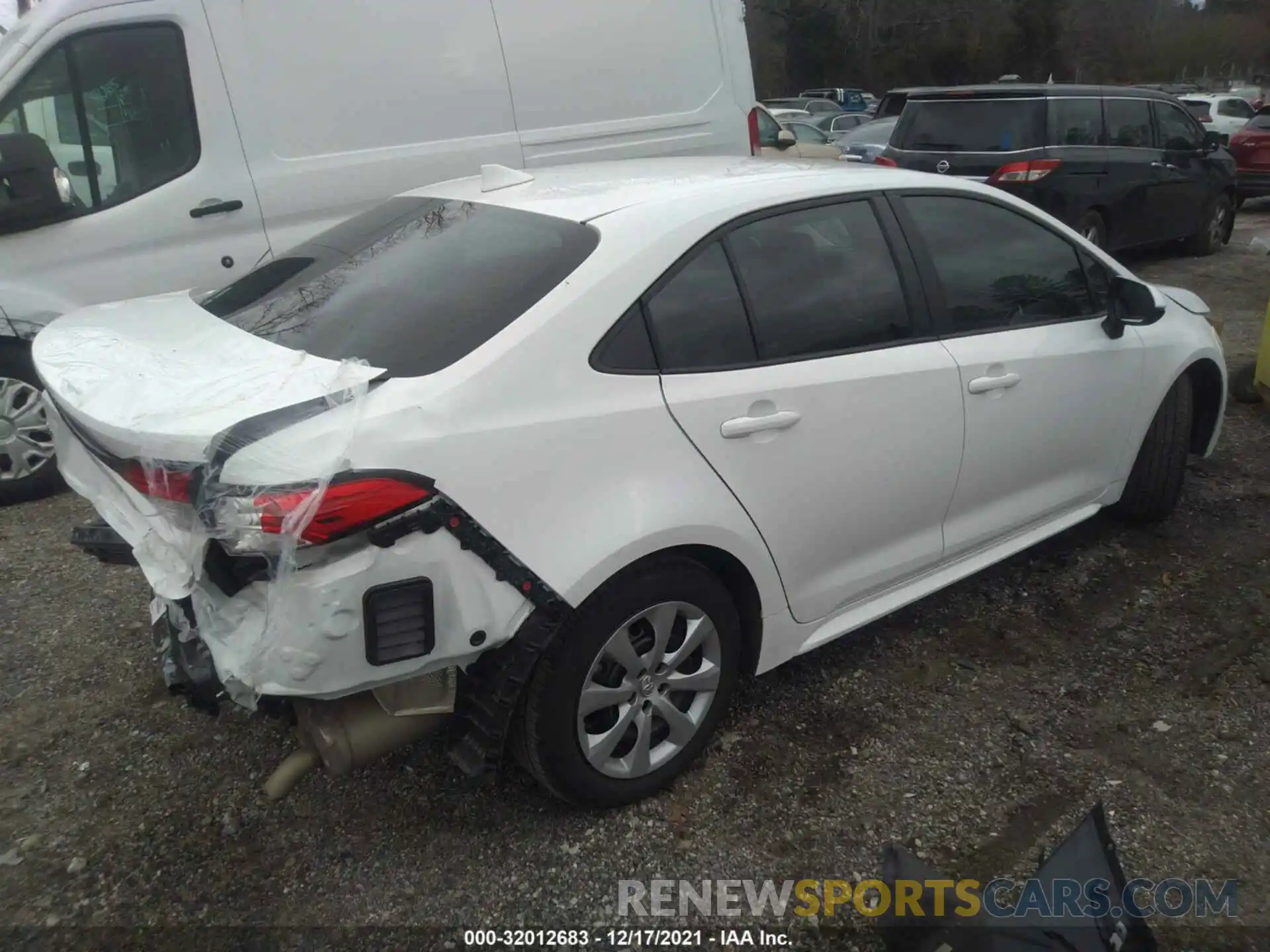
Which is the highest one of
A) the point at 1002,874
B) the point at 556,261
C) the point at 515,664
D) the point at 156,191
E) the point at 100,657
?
the point at 156,191

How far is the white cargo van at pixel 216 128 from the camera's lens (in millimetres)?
4363

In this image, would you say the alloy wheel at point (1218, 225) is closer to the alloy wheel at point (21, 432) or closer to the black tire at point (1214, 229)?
the black tire at point (1214, 229)

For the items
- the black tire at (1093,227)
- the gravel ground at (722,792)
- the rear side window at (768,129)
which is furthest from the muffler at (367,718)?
the rear side window at (768,129)

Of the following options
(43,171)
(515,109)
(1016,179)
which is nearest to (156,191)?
(43,171)

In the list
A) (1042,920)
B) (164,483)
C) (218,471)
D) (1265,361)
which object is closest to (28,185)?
(164,483)

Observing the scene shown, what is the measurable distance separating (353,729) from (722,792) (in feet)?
3.44

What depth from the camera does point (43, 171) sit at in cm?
432

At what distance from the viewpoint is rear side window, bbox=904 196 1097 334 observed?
3.11 metres

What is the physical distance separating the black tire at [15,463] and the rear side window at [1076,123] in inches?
298

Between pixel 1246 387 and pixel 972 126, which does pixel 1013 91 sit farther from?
pixel 1246 387

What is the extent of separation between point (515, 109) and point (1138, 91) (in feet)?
22.5

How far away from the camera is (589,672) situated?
2.37 m

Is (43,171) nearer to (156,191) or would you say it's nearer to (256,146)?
(156,191)

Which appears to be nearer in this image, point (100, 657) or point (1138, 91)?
point (100, 657)
